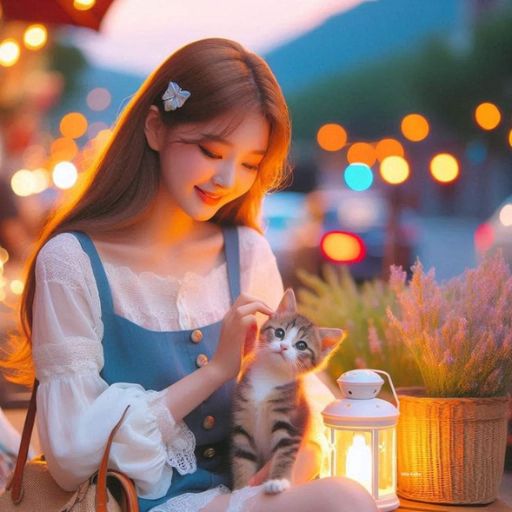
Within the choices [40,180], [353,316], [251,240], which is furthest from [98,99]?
[251,240]

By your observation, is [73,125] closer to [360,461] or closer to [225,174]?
[225,174]

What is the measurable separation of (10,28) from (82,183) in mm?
3552

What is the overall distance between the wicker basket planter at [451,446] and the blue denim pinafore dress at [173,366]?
507 mm

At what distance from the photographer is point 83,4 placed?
12.4 ft

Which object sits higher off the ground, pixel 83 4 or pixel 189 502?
pixel 83 4

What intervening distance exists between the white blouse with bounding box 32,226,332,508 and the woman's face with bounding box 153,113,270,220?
240mm

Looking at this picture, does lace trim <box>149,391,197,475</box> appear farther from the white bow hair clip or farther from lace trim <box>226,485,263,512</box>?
the white bow hair clip

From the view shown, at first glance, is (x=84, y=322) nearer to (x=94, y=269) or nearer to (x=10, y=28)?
(x=94, y=269)

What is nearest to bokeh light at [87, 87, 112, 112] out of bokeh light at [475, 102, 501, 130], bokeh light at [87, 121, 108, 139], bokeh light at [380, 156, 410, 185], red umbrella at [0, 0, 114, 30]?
bokeh light at [87, 121, 108, 139]

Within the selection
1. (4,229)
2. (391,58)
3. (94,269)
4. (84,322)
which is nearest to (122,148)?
(94,269)

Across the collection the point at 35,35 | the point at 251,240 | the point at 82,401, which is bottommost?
the point at 82,401

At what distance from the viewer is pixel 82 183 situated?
7.97 feet

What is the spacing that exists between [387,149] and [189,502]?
9.60 m

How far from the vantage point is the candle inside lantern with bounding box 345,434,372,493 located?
229 centimetres
